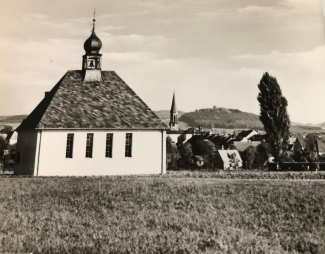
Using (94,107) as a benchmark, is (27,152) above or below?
below

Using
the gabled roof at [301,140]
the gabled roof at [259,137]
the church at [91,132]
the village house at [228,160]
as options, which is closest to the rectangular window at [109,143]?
the church at [91,132]

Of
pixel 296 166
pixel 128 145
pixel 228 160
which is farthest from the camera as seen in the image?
pixel 228 160

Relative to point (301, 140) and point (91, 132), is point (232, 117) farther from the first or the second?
point (91, 132)

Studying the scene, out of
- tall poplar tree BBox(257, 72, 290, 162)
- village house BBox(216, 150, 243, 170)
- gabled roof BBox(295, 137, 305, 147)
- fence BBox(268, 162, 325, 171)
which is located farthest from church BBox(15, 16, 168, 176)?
gabled roof BBox(295, 137, 305, 147)

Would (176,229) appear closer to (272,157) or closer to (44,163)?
(272,157)

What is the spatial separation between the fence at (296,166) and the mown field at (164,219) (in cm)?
118

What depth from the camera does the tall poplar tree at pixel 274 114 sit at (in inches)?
278

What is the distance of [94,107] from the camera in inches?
462

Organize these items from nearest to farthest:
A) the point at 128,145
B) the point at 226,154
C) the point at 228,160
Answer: the point at 128,145 → the point at 228,160 → the point at 226,154

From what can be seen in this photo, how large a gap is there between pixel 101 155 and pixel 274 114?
7.16 meters

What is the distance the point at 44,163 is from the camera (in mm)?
10727

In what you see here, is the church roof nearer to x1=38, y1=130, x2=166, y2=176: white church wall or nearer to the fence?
x1=38, y1=130, x2=166, y2=176: white church wall

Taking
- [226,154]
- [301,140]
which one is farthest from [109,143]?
[301,140]

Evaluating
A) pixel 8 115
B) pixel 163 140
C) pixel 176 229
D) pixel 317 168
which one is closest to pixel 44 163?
pixel 8 115
